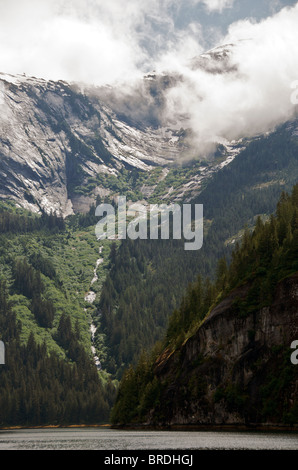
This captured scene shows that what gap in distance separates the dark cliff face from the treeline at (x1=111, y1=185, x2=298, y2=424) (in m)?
3.07

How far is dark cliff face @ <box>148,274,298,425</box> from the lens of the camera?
423ft

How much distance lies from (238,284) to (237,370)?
74.5 ft

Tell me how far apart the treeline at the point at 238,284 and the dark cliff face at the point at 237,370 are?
307 centimetres

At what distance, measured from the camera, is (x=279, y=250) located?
14875 centimetres

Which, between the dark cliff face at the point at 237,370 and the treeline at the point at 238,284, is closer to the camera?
the dark cliff face at the point at 237,370

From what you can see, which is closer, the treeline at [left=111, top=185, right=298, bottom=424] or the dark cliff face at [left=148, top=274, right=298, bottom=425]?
the dark cliff face at [left=148, top=274, right=298, bottom=425]

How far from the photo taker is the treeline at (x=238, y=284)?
5768 inches

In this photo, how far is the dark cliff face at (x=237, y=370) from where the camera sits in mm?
Result: 128875

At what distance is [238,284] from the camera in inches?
6097

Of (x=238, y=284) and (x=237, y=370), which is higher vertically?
(x=238, y=284)
